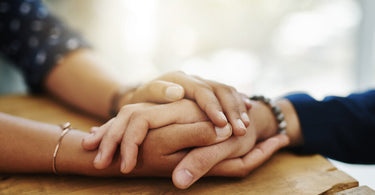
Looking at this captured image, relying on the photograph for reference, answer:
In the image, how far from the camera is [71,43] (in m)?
0.84

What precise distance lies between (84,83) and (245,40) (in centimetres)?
153

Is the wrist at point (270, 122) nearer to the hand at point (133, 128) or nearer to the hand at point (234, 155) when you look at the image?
the hand at point (234, 155)

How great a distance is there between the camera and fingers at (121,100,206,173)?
402mm

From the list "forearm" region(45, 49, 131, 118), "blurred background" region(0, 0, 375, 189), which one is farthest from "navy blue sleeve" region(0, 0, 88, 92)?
"blurred background" region(0, 0, 375, 189)

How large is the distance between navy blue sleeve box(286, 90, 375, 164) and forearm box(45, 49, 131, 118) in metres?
0.50

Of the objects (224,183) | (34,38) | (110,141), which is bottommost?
(224,183)

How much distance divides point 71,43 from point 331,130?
78 cm

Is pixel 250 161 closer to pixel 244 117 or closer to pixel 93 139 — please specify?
pixel 244 117

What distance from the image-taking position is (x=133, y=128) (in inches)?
16.7

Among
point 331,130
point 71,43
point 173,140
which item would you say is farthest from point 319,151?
point 71,43

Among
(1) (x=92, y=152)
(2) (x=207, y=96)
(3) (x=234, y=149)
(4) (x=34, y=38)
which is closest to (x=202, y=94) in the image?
(2) (x=207, y=96)

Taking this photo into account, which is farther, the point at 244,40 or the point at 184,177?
the point at 244,40

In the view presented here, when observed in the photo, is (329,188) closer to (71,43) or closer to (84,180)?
(84,180)

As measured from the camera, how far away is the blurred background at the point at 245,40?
1804mm
